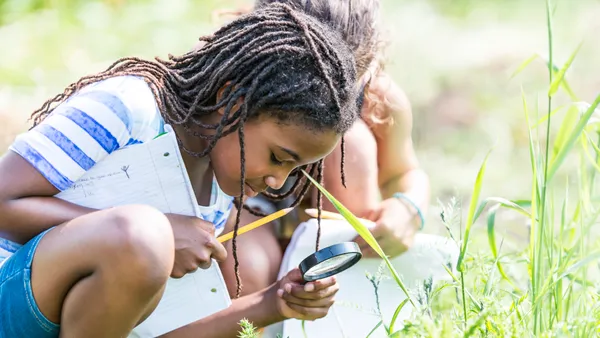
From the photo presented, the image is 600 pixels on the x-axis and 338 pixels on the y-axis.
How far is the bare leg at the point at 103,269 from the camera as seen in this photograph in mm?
1424

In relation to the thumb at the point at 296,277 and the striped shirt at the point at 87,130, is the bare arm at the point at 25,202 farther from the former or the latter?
the thumb at the point at 296,277

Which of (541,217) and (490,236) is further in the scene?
(490,236)

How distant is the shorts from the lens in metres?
1.47

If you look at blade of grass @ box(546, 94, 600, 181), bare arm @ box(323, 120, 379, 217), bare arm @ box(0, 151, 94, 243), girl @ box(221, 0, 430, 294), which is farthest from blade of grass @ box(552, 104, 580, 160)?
bare arm @ box(0, 151, 94, 243)

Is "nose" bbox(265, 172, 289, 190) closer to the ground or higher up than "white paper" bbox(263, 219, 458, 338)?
higher up

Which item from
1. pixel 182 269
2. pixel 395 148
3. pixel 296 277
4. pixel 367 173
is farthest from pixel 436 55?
pixel 182 269

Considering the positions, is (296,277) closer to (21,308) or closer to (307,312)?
(307,312)

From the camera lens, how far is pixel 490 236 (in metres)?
1.54

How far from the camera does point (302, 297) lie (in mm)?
1801

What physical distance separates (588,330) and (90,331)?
815mm

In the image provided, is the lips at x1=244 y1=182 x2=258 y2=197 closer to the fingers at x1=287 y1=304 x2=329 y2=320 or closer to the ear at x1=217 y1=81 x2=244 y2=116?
the ear at x1=217 y1=81 x2=244 y2=116

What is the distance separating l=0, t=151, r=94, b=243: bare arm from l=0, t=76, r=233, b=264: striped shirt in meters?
0.02

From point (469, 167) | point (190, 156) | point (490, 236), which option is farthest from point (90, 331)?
point (469, 167)

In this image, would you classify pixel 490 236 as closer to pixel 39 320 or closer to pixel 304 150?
pixel 304 150
